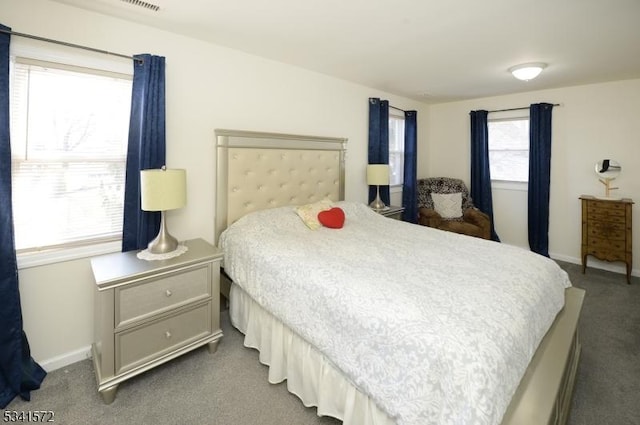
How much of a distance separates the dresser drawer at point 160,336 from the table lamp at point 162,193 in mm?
465

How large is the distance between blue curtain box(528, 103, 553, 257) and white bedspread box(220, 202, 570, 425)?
100 inches

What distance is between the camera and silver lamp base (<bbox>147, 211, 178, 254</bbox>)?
209cm

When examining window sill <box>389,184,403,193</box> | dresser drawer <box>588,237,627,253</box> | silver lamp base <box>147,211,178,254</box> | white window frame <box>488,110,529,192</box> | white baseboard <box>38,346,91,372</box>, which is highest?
white window frame <box>488,110,529,192</box>

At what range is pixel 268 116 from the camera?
300cm

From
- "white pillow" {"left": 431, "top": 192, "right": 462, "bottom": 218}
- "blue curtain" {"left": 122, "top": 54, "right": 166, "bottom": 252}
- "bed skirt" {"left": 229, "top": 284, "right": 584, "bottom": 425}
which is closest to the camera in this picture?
"bed skirt" {"left": 229, "top": 284, "right": 584, "bottom": 425}

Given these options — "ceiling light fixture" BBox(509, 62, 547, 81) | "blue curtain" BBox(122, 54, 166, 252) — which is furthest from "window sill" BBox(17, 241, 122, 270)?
"ceiling light fixture" BBox(509, 62, 547, 81)

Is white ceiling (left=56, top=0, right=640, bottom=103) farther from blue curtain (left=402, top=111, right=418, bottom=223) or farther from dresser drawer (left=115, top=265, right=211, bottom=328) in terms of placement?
dresser drawer (left=115, top=265, right=211, bottom=328)

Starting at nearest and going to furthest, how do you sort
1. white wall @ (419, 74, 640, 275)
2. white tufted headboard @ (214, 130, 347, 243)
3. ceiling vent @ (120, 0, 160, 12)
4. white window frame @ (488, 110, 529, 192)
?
ceiling vent @ (120, 0, 160, 12) < white tufted headboard @ (214, 130, 347, 243) < white wall @ (419, 74, 640, 275) < white window frame @ (488, 110, 529, 192)

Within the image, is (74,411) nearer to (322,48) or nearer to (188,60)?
(188,60)

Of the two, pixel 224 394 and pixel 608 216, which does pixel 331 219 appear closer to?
pixel 224 394

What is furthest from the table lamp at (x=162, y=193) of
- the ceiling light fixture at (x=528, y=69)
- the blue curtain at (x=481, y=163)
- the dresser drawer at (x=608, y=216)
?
the dresser drawer at (x=608, y=216)

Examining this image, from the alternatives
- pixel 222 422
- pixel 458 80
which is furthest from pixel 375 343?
pixel 458 80

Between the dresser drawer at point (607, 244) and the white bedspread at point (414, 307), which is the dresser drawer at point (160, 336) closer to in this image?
the white bedspread at point (414, 307)

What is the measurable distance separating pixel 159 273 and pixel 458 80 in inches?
146
